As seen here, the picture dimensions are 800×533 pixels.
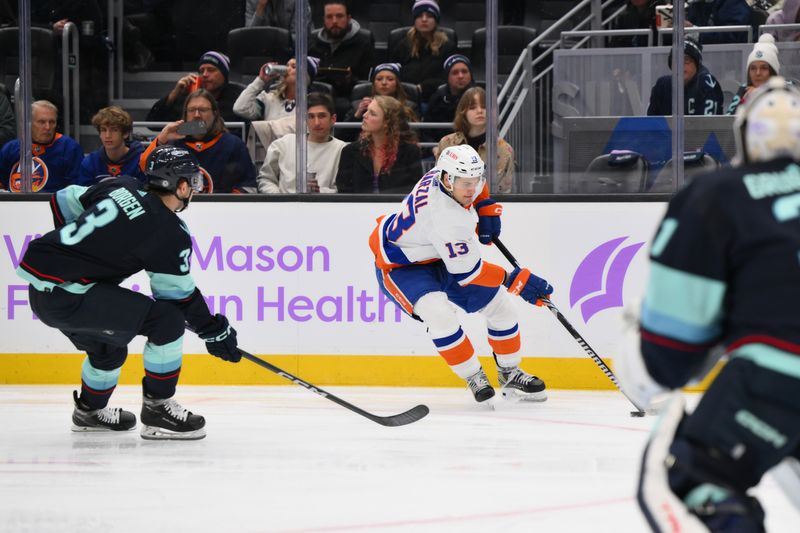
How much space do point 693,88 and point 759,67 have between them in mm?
302

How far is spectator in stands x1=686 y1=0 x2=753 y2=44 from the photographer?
5.37 metres

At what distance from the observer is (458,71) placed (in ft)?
18.0

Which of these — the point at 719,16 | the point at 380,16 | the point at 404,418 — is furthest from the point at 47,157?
the point at 719,16

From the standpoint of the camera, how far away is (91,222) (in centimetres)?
378

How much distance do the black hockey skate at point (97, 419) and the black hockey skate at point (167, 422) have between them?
0.64 ft

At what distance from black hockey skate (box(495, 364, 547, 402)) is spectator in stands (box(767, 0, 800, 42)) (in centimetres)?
195

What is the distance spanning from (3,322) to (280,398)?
4.65 feet

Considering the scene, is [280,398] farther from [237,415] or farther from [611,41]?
[611,41]

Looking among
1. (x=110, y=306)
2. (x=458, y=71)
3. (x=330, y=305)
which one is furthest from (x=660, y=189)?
(x=110, y=306)

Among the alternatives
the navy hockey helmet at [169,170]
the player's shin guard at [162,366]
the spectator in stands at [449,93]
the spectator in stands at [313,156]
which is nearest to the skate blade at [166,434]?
the player's shin guard at [162,366]

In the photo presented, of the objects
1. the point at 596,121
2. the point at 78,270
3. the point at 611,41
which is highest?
the point at 611,41

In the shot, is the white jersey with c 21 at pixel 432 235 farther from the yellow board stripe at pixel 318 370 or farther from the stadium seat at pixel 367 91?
the stadium seat at pixel 367 91

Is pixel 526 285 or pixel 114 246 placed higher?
pixel 114 246

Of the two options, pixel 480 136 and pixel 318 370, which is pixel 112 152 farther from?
pixel 480 136
